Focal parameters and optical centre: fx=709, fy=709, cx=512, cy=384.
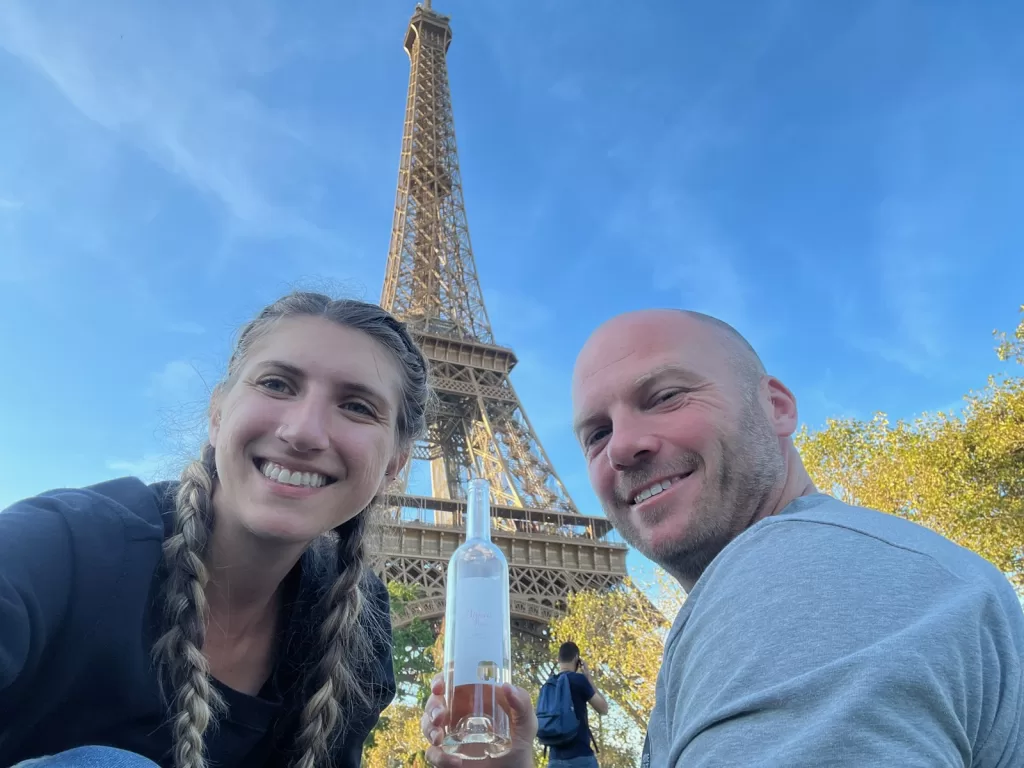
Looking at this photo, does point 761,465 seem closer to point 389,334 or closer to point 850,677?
point 850,677

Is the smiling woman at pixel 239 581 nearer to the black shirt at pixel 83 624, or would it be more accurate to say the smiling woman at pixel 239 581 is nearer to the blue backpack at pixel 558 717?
the black shirt at pixel 83 624

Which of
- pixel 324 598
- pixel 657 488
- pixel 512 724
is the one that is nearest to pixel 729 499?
pixel 657 488

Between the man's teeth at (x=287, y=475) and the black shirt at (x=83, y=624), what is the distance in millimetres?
342

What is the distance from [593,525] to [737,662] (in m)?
23.3

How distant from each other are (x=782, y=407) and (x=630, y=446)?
590 mm

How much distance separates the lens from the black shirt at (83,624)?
166 cm

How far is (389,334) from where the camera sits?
2814 mm

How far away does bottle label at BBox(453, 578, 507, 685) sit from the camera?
5.49ft

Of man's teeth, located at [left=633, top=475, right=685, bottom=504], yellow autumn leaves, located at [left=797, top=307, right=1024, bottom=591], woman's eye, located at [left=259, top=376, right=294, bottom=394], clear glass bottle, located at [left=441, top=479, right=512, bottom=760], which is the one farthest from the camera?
yellow autumn leaves, located at [left=797, top=307, right=1024, bottom=591]

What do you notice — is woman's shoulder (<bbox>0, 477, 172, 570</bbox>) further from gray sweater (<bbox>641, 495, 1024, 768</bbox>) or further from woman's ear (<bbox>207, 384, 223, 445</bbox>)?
gray sweater (<bbox>641, 495, 1024, 768</bbox>)

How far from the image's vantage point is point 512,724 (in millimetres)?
1877

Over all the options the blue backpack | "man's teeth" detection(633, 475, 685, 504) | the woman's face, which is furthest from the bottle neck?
the blue backpack

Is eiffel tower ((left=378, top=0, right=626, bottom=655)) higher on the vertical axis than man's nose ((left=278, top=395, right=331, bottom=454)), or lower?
higher

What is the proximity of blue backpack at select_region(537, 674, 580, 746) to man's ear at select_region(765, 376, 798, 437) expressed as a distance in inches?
166
